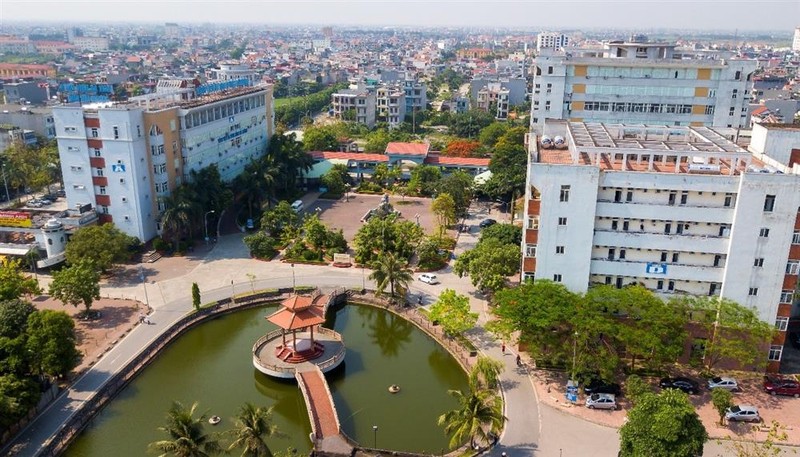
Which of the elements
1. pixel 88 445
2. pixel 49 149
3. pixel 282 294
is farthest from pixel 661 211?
pixel 49 149

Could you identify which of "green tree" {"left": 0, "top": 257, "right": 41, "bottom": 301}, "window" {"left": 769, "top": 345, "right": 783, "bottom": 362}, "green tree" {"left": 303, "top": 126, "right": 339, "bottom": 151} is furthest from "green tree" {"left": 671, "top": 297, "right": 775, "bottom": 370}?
"green tree" {"left": 303, "top": 126, "right": 339, "bottom": 151}

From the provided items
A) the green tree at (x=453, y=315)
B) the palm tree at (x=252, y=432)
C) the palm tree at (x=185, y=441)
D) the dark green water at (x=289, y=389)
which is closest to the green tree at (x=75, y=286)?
the dark green water at (x=289, y=389)

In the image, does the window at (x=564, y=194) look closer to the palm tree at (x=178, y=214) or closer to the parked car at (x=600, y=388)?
the parked car at (x=600, y=388)

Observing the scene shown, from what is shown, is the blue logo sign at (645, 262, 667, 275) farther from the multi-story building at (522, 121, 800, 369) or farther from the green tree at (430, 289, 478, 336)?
the green tree at (430, 289, 478, 336)

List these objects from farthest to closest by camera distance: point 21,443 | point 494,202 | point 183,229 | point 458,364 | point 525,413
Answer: point 494,202
point 183,229
point 458,364
point 525,413
point 21,443

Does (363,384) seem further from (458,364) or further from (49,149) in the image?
(49,149)

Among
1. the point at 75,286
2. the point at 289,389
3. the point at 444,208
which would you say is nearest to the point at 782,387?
the point at 289,389
